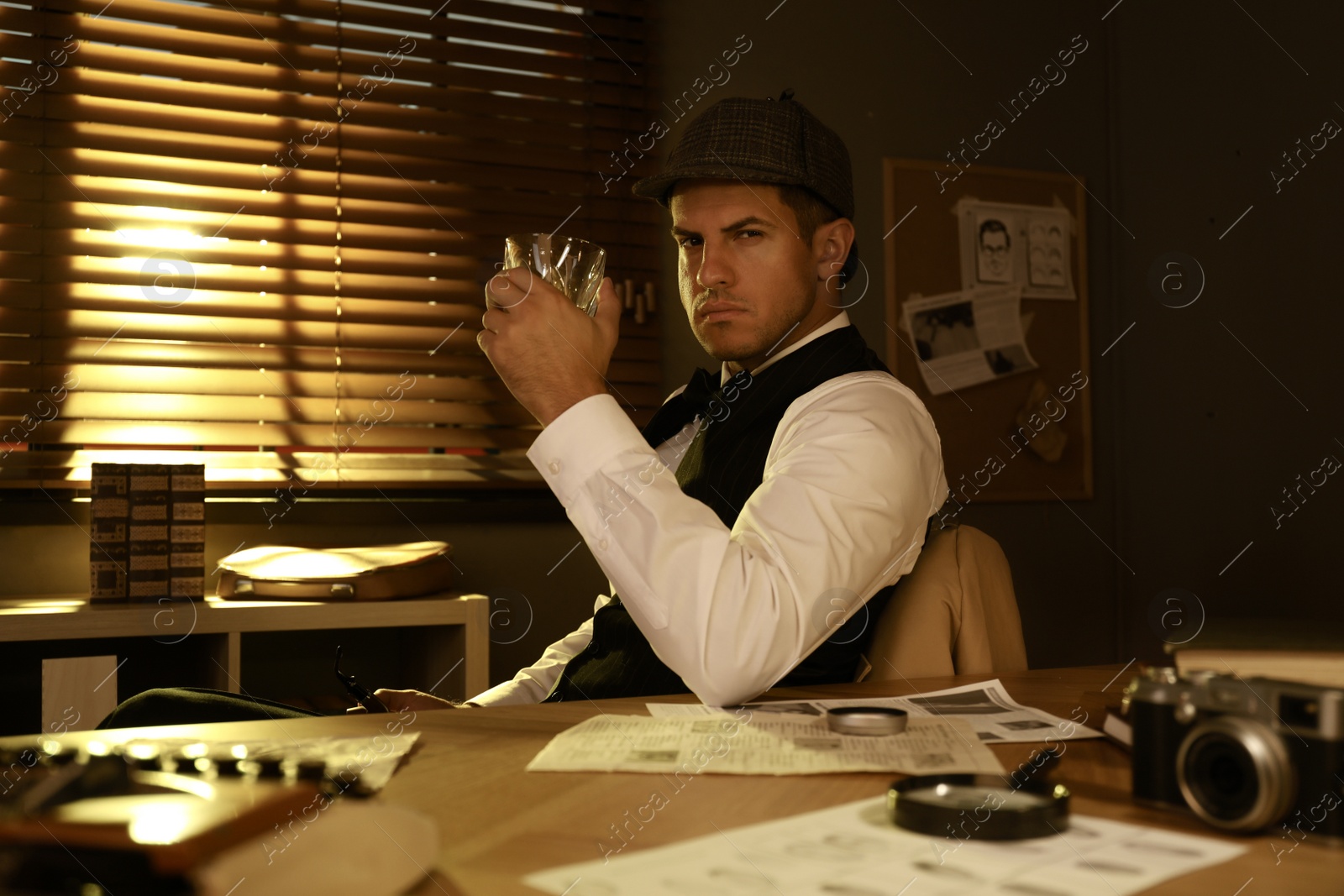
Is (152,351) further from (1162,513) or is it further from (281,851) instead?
(1162,513)

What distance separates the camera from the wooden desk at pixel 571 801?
20.1 inches

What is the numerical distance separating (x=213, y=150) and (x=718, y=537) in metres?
1.59

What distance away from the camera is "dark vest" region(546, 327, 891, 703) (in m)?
1.24

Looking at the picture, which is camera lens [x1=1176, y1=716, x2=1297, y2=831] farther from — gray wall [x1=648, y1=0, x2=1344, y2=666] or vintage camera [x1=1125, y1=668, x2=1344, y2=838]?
gray wall [x1=648, y1=0, x2=1344, y2=666]

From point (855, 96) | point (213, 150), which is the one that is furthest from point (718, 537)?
point (855, 96)

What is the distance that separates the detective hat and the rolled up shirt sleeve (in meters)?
0.38

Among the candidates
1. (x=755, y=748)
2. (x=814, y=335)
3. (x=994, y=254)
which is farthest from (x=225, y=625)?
(x=994, y=254)

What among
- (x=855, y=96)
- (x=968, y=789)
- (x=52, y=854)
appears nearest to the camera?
(x=52, y=854)

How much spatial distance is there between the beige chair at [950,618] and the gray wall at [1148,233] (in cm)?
127

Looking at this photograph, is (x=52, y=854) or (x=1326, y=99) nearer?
(x=52, y=854)

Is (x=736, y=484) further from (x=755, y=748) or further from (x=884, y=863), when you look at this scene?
(x=884, y=863)

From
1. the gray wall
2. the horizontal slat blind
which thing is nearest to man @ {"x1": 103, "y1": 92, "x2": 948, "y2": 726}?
the horizontal slat blind

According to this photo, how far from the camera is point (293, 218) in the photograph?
2174 mm

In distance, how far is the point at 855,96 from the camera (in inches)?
103
